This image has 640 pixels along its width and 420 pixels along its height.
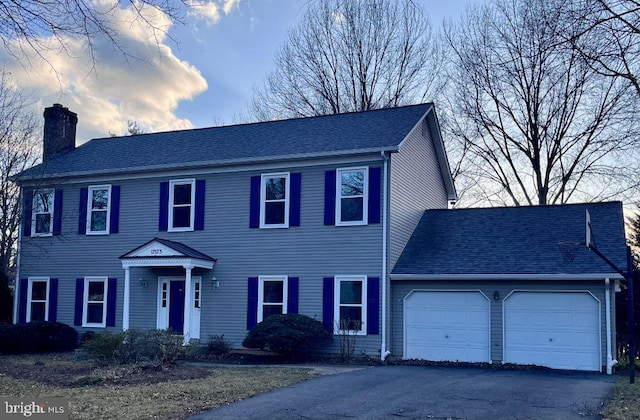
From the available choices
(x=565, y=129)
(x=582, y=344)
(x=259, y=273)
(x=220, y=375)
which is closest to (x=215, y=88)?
(x=220, y=375)

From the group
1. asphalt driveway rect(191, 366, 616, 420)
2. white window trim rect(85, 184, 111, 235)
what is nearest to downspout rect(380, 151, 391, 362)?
asphalt driveway rect(191, 366, 616, 420)

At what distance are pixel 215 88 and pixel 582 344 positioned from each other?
11169 mm

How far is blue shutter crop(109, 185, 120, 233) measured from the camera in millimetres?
22234

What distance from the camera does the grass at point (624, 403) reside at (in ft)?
32.4

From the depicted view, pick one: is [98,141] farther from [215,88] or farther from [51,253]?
[215,88]

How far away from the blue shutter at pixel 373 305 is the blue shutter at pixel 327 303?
1061 mm

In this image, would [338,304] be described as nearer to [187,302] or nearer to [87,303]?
[187,302]

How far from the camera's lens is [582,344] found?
16703mm

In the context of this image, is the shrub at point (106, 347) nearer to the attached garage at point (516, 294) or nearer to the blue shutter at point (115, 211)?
the attached garage at point (516, 294)

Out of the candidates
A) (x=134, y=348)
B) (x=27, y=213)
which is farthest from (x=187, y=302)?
(x=27, y=213)

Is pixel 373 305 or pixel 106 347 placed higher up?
pixel 373 305

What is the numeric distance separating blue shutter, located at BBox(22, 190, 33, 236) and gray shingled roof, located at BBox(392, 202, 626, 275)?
13.1m

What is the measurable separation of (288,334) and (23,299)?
36.7ft

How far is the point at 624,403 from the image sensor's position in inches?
433
